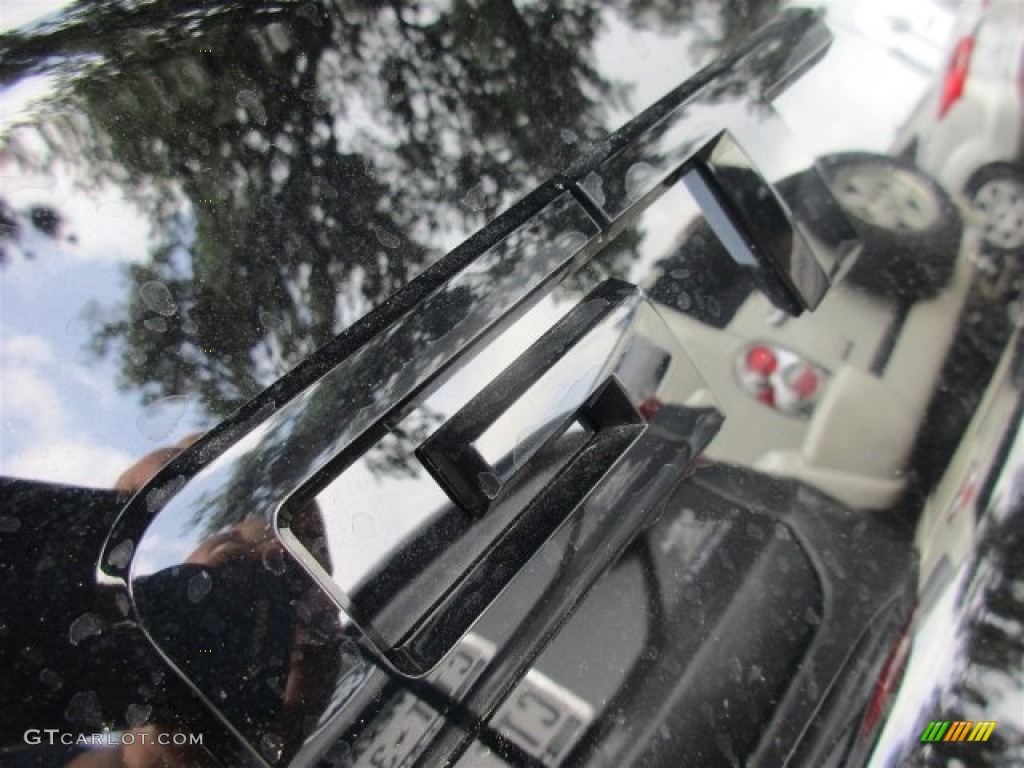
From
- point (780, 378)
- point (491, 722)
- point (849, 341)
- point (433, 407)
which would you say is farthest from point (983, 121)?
point (491, 722)

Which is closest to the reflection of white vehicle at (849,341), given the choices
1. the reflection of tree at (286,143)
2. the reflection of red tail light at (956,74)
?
the reflection of red tail light at (956,74)

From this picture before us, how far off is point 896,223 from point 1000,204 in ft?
0.69

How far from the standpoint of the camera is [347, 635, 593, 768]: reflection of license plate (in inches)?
32.2

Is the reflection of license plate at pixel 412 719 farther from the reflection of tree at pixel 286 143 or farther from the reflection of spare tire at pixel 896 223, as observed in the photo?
the reflection of spare tire at pixel 896 223

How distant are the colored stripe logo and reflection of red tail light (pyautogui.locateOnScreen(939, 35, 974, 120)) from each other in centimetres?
90

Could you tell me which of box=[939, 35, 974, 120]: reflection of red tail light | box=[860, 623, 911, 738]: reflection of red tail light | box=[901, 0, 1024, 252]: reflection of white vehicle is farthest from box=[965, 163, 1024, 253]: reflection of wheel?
box=[860, 623, 911, 738]: reflection of red tail light

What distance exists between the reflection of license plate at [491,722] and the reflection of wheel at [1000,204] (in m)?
0.98

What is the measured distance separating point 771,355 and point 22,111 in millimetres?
937

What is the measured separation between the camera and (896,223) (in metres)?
1.32

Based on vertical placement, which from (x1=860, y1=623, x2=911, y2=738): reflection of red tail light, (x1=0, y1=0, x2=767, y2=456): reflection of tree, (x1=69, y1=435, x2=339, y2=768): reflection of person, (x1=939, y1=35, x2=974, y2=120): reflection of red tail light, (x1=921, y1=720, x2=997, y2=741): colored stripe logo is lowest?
(x1=921, y1=720, x2=997, y2=741): colored stripe logo

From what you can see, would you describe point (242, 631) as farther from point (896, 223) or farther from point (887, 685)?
point (896, 223)

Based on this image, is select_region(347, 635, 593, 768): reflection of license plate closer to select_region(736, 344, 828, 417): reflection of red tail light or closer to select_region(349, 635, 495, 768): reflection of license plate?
select_region(349, 635, 495, 768): reflection of license plate

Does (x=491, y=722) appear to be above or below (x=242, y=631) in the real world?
below

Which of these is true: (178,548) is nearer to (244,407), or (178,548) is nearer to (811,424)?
(244,407)
